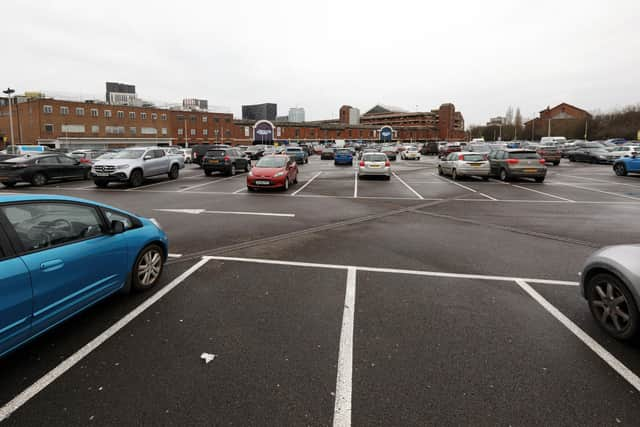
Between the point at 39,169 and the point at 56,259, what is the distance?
17.9m

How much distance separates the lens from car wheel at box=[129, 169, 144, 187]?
55.0 ft

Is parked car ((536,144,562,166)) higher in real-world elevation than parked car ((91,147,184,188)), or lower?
higher

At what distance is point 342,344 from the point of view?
3.55 m

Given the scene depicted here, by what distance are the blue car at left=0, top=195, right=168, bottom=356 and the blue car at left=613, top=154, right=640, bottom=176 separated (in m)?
26.3

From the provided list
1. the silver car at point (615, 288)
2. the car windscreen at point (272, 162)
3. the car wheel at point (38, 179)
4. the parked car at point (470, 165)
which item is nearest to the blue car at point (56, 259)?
the silver car at point (615, 288)

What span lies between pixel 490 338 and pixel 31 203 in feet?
15.2

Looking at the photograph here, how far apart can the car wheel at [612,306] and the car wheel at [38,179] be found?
21.1 m

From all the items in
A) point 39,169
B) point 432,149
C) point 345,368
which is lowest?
point 345,368

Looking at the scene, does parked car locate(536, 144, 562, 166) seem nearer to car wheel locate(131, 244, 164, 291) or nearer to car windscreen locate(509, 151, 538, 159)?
car windscreen locate(509, 151, 538, 159)

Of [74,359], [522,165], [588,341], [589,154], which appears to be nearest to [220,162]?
[522,165]

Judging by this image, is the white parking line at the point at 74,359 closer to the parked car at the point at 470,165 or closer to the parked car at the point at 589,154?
the parked car at the point at 470,165

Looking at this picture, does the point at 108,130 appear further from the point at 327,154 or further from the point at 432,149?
the point at 432,149

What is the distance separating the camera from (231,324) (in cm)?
393

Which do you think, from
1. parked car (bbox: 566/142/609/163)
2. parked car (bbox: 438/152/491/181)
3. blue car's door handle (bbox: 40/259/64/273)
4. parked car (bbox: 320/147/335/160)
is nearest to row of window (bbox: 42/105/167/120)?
parked car (bbox: 320/147/335/160)
